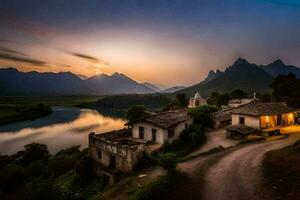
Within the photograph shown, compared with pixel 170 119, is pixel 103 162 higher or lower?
lower

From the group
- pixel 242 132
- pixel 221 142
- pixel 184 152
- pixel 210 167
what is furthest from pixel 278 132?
pixel 210 167

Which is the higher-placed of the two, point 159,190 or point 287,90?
point 287,90

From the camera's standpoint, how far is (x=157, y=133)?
Result: 34.3 meters

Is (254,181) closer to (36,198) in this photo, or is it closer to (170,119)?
(36,198)

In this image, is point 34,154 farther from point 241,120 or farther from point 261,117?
point 261,117

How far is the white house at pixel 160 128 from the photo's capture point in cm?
3343

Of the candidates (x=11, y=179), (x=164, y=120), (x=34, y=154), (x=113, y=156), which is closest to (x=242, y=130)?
(x=164, y=120)

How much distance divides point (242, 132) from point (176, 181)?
2041 cm

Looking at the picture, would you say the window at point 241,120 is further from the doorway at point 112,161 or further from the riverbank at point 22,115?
the riverbank at point 22,115

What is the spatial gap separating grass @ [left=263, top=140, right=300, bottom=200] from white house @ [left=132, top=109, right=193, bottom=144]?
14.4m

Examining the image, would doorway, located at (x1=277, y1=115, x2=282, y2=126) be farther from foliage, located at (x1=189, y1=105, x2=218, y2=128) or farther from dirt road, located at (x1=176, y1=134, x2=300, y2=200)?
dirt road, located at (x1=176, y1=134, x2=300, y2=200)

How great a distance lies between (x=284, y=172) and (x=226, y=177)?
14.2 ft

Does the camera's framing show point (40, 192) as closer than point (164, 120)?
Yes

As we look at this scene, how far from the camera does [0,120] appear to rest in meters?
113
